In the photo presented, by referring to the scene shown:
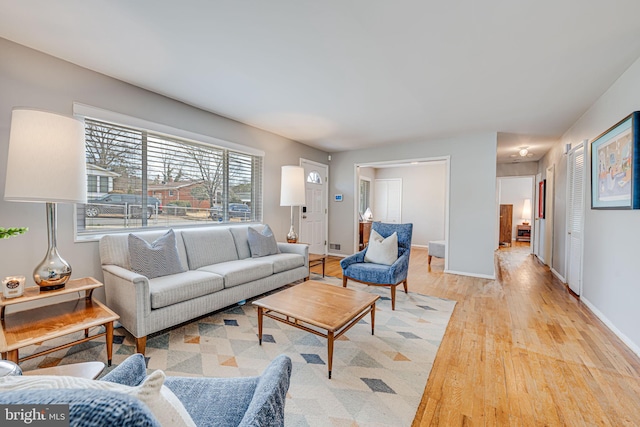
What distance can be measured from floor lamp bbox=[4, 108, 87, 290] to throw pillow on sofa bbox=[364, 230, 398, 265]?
9.43 feet

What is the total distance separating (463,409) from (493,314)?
68.6 inches

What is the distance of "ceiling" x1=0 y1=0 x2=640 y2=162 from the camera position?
177 centimetres

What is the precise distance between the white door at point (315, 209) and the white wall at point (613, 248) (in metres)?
3.93

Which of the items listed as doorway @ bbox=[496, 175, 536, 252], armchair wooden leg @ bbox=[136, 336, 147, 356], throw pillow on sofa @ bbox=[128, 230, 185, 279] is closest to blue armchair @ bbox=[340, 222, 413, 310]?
throw pillow on sofa @ bbox=[128, 230, 185, 279]

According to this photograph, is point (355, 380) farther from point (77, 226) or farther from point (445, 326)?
point (77, 226)

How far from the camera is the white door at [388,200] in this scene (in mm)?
8297

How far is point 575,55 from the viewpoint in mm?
2252

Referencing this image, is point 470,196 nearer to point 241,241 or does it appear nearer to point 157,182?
point 241,241

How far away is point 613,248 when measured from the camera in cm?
266

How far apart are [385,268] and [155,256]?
237 cm

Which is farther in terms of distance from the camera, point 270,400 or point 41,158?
point 41,158

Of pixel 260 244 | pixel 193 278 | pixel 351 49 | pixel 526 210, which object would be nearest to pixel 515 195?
pixel 526 210

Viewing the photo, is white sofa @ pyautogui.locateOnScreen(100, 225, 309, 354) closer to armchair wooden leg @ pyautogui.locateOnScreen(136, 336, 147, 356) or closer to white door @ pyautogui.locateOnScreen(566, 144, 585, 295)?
armchair wooden leg @ pyautogui.locateOnScreen(136, 336, 147, 356)

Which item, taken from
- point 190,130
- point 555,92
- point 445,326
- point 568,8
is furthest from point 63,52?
point 555,92
